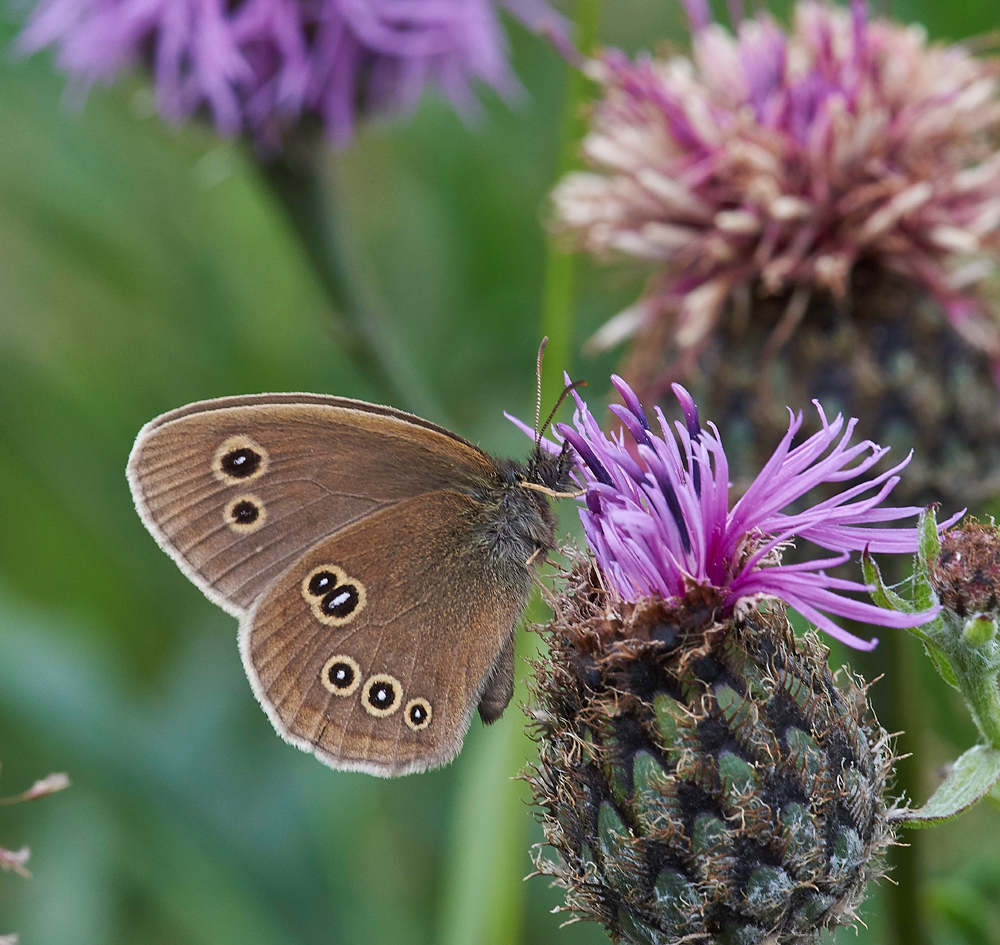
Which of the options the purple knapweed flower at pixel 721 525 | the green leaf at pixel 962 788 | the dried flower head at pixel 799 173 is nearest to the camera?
the green leaf at pixel 962 788

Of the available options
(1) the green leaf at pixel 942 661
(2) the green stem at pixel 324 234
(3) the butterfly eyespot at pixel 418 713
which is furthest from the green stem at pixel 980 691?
(2) the green stem at pixel 324 234

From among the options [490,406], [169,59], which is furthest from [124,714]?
[169,59]

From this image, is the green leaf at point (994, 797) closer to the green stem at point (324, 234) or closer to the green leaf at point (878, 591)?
the green leaf at point (878, 591)

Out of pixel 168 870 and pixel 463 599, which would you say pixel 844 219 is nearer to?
pixel 463 599

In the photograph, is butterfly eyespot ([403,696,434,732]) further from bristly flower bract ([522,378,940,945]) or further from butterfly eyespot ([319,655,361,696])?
bristly flower bract ([522,378,940,945])

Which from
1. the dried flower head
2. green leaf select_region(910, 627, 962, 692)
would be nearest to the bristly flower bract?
green leaf select_region(910, 627, 962, 692)

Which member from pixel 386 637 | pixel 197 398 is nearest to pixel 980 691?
pixel 386 637
